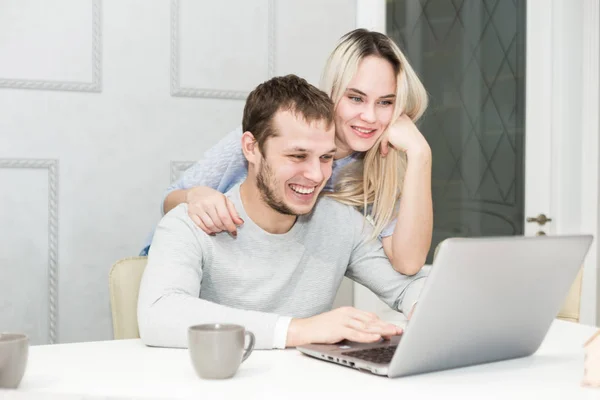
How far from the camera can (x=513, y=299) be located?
108 cm

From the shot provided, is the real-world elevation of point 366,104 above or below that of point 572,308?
above

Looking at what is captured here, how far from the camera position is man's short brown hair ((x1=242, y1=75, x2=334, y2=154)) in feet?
5.15

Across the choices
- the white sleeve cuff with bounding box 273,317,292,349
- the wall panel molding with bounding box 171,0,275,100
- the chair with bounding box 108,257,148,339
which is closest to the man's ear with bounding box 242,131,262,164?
the chair with bounding box 108,257,148,339

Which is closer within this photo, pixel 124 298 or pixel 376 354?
pixel 376 354

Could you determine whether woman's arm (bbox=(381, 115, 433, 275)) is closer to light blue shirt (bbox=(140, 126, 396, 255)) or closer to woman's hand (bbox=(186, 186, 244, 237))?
light blue shirt (bbox=(140, 126, 396, 255))

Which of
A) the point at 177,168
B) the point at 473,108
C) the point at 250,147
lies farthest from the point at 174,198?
the point at 473,108

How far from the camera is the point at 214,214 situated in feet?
4.96

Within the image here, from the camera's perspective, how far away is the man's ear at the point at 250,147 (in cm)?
163

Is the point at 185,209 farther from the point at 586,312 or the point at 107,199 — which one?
the point at 586,312

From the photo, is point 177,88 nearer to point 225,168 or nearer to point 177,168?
point 177,168

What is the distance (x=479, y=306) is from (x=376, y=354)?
0.18m

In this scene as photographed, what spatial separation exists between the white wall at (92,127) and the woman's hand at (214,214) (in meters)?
0.96

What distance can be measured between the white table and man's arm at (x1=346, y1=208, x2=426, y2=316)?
0.48 m

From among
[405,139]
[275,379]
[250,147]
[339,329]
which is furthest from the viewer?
[405,139]
